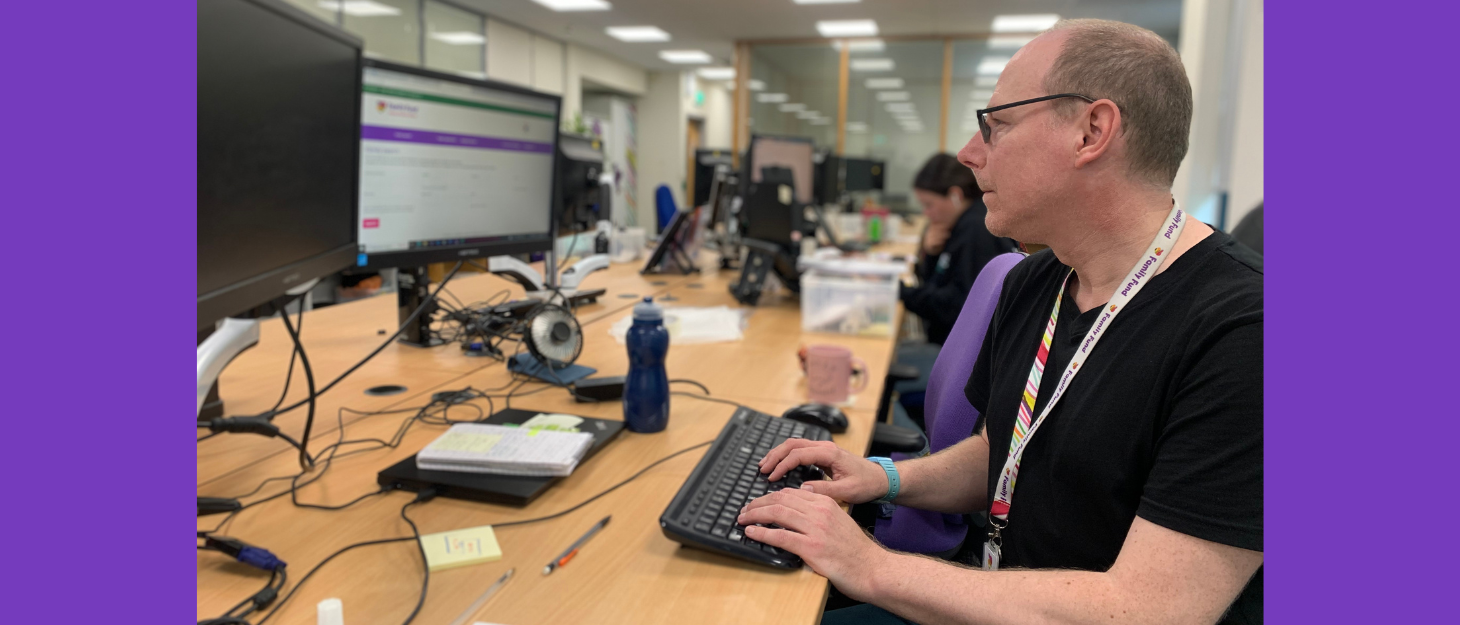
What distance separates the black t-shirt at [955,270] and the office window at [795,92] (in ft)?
22.4

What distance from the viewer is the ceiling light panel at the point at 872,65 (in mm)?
9328

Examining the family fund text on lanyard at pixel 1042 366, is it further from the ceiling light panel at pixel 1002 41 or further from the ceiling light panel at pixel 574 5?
the ceiling light panel at pixel 1002 41

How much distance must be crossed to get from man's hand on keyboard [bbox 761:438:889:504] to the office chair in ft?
0.29

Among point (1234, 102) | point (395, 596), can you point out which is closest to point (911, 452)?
point (395, 596)

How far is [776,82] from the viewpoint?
982 cm

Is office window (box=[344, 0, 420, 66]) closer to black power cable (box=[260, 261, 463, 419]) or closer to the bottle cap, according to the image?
black power cable (box=[260, 261, 463, 419])

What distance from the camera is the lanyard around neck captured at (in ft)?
2.88

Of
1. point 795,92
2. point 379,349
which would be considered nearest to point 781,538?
point 379,349

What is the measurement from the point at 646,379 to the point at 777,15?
24.1 feet

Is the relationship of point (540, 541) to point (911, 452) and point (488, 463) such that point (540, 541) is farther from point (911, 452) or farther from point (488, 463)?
point (911, 452)

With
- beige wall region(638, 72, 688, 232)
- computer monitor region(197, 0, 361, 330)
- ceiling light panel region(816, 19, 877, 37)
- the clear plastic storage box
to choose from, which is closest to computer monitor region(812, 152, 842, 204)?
the clear plastic storage box

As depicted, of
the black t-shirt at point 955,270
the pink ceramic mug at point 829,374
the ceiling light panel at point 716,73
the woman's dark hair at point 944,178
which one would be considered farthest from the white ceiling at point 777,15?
the pink ceramic mug at point 829,374

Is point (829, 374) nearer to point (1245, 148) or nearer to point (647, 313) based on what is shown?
point (647, 313)

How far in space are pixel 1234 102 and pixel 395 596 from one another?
3815 mm
